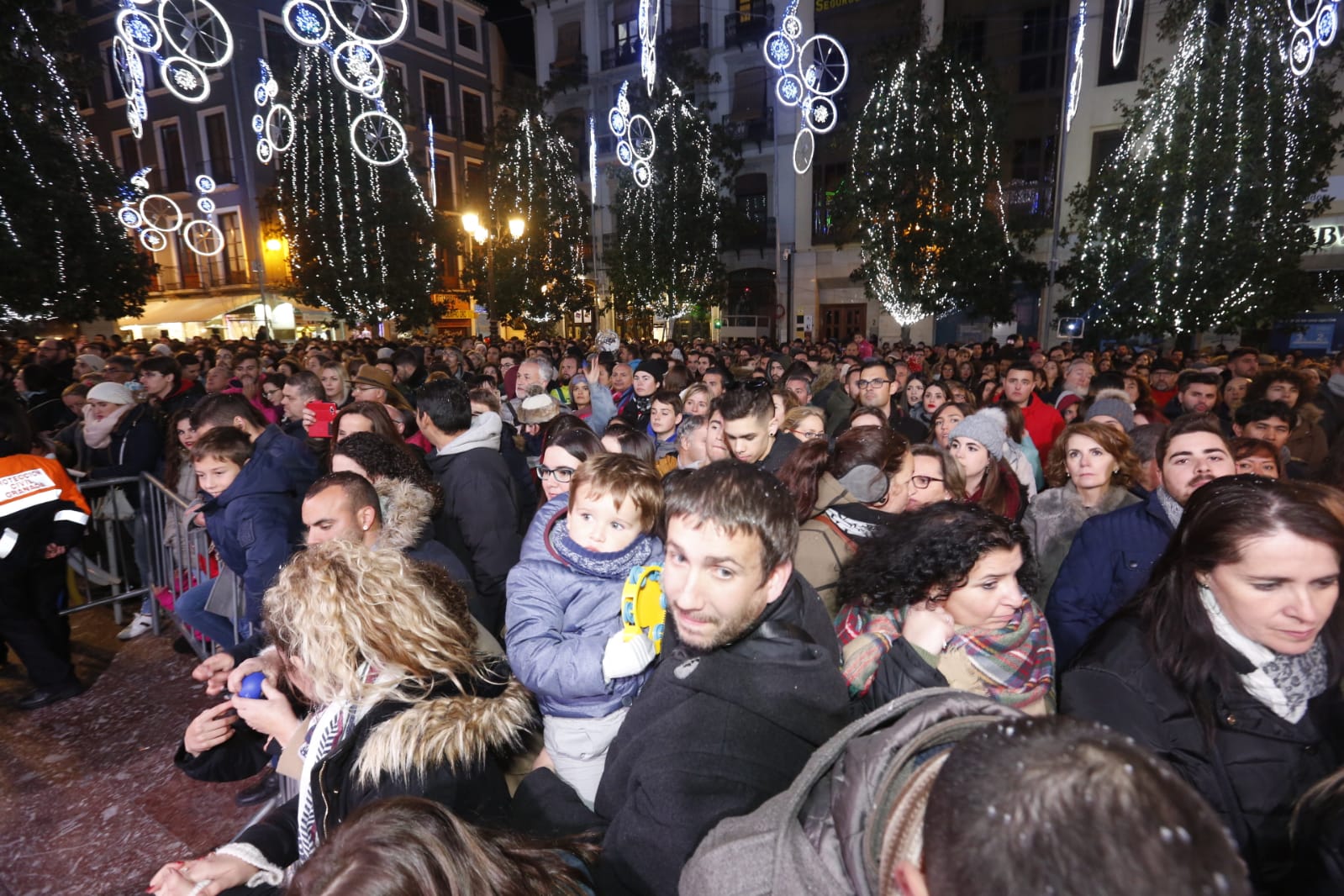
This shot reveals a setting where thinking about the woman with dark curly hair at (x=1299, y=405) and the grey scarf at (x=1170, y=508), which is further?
the woman with dark curly hair at (x=1299, y=405)

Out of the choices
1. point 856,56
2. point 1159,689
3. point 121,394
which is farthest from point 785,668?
point 856,56

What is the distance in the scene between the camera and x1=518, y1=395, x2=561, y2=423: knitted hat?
19.7 ft

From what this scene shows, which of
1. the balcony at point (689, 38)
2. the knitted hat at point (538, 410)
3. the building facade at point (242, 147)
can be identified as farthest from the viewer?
the balcony at point (689, 38)

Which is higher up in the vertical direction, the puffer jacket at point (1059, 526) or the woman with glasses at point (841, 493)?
the woman with glasses at point (841, 493)

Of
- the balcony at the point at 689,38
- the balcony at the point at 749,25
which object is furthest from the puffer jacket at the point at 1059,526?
the balcony at the point at 689,38

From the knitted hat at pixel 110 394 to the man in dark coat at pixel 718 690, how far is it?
597 cm

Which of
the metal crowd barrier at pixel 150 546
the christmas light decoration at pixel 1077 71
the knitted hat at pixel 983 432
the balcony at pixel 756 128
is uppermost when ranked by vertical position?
the balcony at pixel 756 128

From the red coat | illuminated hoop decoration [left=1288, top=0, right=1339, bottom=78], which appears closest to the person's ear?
the red coat

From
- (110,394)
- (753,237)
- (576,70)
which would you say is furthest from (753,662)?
(576,70)

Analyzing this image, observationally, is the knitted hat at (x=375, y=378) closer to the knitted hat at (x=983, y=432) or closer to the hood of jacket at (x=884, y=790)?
Result: the knitted hat at (x=983, y=432)

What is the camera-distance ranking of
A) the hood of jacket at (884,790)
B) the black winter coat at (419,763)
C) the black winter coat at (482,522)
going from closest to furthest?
→ the hood of jacket at (884,790) < the black winter coat at (419,763) < the black winter coat at (482,522)

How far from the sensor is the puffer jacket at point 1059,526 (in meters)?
3.52

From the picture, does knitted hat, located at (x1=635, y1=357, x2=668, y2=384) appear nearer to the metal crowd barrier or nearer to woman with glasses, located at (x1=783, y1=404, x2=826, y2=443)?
woman with glasses, located at (x1=783, y1=404, x2=826, y2=443)

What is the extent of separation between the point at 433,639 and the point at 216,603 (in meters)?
2.71
